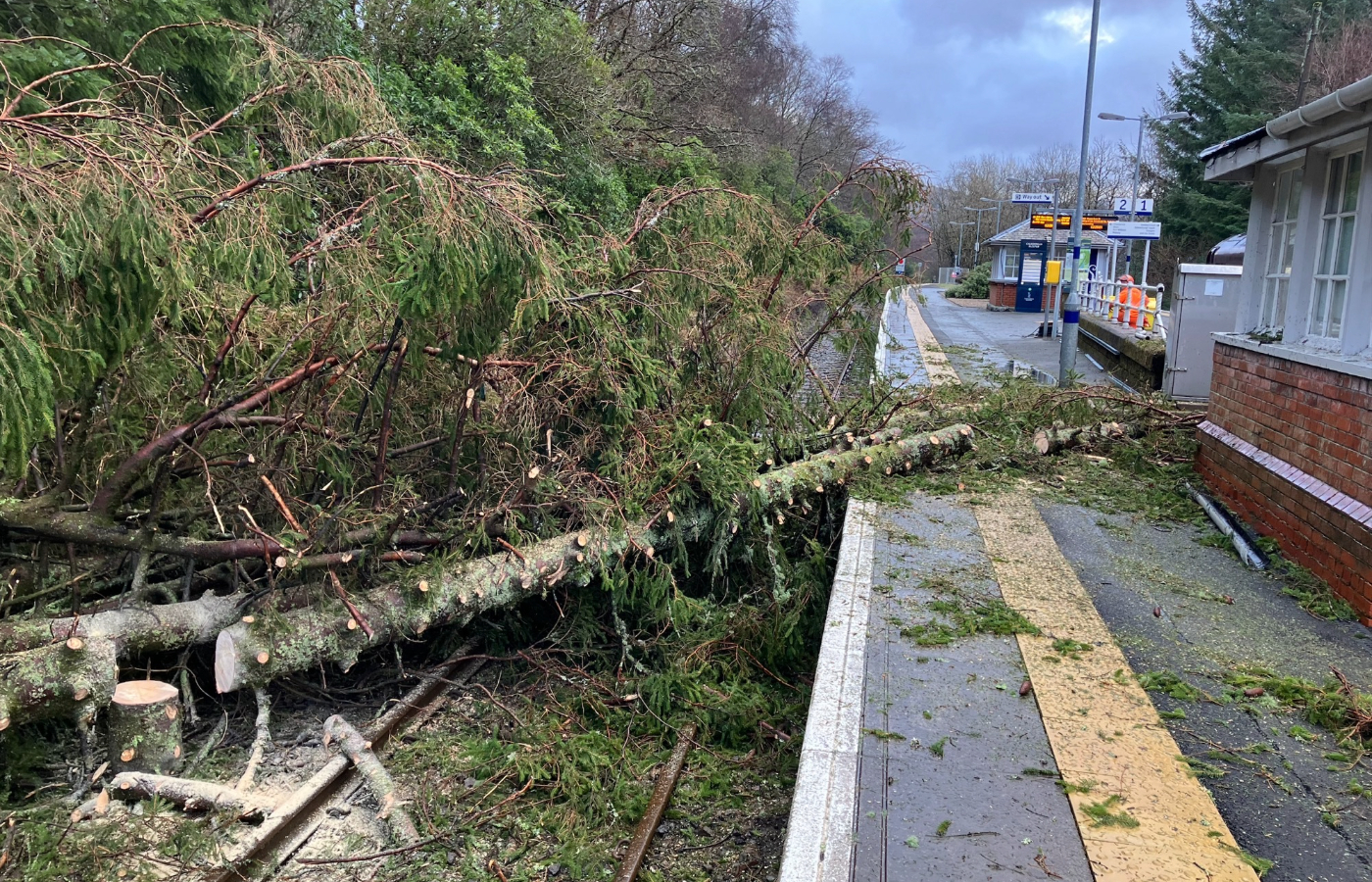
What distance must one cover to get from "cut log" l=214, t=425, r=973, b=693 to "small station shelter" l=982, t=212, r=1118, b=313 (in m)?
27.7

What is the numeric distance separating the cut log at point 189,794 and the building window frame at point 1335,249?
6519 millimetres

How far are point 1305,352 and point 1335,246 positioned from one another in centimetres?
79

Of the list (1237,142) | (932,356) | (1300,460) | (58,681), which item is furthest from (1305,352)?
(932,356)

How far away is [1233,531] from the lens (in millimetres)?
6348

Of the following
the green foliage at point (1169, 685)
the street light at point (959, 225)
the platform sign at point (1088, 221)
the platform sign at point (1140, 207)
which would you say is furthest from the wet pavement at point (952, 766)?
the street light at point (959, 225)

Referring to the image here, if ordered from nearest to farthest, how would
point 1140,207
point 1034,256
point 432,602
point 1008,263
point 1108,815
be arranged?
point 1108,815 < point 432,602 < point 1140,207 < point 1034,256 < point 1008,263

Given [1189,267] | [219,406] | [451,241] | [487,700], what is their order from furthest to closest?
[1189,267] → [487,700] → [219,406] → [451,241]

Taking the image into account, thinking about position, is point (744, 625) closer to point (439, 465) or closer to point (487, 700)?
point (487, 700)

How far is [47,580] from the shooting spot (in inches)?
178

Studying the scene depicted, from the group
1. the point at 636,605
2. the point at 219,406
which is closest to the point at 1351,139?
the point at 636,605

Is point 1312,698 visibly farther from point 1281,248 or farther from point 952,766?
point 1281,248

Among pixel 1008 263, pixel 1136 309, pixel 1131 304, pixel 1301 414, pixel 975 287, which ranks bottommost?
pixel 1301 414

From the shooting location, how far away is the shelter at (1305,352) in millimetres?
5129

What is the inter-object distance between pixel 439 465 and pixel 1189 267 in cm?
1042
